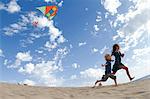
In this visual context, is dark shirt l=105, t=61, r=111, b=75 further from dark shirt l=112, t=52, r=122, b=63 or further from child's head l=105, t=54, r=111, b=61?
dark shirt l=112, t=52, r=122, b=63

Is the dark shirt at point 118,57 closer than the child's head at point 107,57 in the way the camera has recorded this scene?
Yes

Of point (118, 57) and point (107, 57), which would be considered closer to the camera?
point (118, 57)

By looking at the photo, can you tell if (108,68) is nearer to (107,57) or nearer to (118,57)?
(107,57)

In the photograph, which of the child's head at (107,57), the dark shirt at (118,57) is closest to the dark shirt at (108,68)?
the child's head at (107,57)

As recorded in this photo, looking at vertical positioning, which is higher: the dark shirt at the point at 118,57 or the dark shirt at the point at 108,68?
the dark shirt at the point at 118,57

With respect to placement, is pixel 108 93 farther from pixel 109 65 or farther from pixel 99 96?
pixel 109 65

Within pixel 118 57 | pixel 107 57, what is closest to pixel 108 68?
pixel 107 57

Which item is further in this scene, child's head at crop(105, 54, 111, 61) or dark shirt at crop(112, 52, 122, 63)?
child's head at crop(105, 54, 111, 61)

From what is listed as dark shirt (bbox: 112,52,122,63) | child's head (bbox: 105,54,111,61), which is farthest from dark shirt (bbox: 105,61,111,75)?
dark shirt (bbox: 112,52,122,63)

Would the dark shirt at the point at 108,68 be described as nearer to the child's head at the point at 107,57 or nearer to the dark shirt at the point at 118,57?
the child's head at the point at 107,57

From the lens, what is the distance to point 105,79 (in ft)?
41.0

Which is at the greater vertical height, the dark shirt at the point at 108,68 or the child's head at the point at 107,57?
the child's head at the point at 107,57

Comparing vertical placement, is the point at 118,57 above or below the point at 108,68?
above

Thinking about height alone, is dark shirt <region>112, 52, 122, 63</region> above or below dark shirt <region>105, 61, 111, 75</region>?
above
